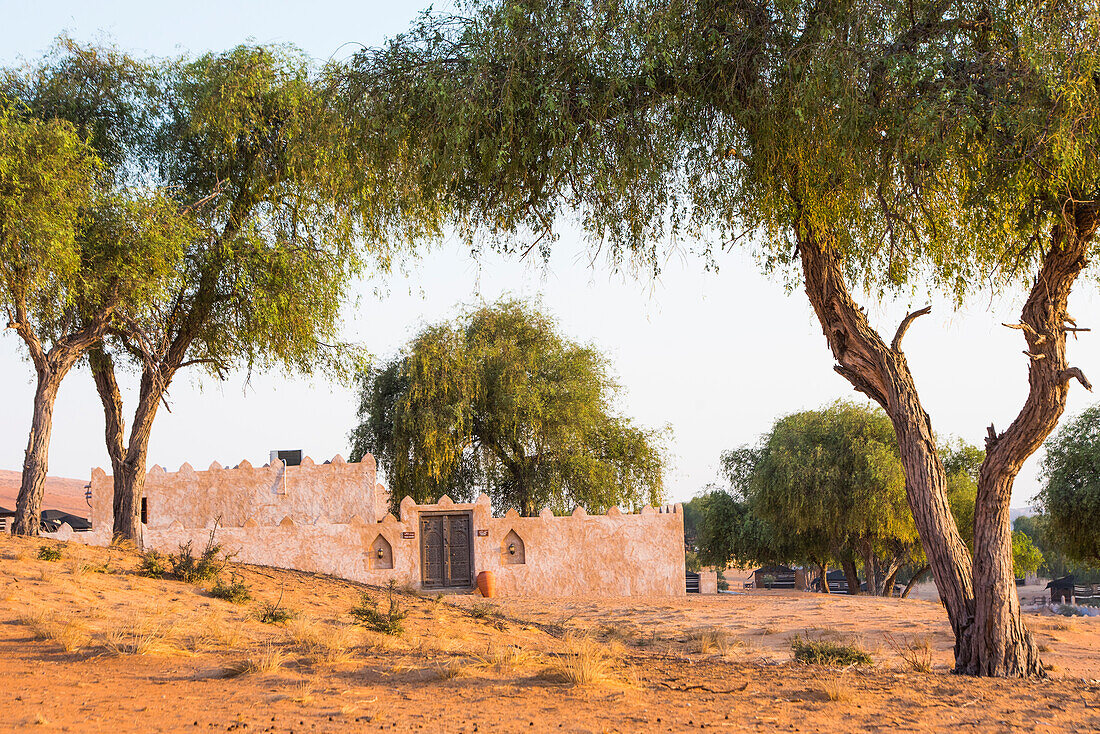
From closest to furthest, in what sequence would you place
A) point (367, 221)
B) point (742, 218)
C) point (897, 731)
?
1. point (897, 731)
2. point (742, 218)
3. point (367, 221)

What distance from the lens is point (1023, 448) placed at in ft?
32.6

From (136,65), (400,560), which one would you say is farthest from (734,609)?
(136,65)

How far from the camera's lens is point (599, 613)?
19.0m

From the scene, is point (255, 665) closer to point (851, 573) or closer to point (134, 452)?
point (134, 452)


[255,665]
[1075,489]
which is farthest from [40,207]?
[1075,489]

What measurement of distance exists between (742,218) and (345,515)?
59.6ft

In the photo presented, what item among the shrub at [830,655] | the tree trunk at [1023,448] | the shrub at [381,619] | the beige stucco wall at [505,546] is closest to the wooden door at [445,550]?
the beige stucco wall at [505,546]

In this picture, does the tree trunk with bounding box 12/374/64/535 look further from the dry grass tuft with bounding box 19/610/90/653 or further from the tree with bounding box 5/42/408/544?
the dry grass tuft with bounding box 19/610/90/653

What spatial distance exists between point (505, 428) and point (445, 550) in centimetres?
632

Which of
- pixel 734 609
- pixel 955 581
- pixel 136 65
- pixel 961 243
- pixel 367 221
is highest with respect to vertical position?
pixel 136 65

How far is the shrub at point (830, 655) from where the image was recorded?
10414 millimetres

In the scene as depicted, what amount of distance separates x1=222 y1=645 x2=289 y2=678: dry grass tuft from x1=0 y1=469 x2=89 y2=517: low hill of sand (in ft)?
236

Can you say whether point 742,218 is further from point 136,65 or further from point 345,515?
point 345,515

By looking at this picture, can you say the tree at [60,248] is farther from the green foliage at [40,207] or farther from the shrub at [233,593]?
the shrub at [233,593]
